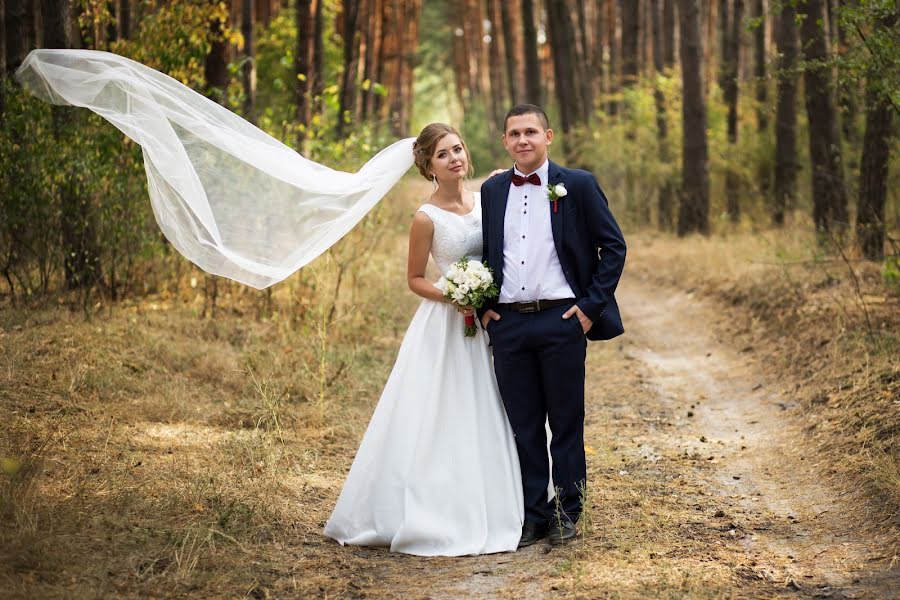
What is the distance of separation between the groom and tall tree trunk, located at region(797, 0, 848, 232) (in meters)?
8.06

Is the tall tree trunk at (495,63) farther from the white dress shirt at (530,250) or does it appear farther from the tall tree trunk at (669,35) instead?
the white dress shirt at (530,250)

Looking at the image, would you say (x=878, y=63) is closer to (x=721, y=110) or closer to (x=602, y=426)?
(x=602, y=426)

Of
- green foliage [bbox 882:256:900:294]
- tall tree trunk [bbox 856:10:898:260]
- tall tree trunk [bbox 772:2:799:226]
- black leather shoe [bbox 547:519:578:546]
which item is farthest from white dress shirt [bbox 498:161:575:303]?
tall tree trunk [bbox 772:2:799:226]

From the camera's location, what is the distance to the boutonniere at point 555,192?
4.92 m

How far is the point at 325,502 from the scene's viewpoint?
5863 mm

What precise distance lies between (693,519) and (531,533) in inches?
38.1

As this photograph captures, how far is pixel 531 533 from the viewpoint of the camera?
16.9 feet


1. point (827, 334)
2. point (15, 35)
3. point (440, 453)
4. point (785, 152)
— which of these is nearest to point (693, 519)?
point (440, 453)

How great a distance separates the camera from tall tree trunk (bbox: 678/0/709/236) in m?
16.5

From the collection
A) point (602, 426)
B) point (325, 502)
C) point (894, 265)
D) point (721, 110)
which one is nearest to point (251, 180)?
point (325, 502)

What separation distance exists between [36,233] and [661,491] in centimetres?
615

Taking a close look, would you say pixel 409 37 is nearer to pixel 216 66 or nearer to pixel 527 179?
pixel 216 66

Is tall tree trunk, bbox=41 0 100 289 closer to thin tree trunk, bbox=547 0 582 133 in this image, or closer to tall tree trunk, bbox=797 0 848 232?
tall tree trunk, bbox=797 0 848 232

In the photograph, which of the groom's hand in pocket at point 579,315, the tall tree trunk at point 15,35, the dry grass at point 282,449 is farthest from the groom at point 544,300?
the tall tree trunk at point 15,35
